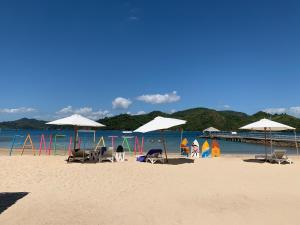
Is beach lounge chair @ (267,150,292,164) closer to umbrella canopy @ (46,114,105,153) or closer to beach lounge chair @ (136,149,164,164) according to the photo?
beach lounge chair @ (136,149,164,164)

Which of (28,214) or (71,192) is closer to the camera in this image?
(28,214)

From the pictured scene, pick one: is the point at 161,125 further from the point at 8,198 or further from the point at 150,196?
the point at 8,198

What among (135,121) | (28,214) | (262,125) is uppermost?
(135,121)

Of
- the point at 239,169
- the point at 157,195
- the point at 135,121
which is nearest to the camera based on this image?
the point at 157,195

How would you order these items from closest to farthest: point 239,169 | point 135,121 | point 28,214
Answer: point 28,214
point 239,169
point 135,121

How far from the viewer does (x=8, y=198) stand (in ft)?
23.0

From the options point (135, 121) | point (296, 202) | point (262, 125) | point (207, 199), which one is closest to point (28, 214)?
point (207, 199)

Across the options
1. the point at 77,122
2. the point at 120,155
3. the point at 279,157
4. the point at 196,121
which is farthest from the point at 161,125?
the point at 196,121

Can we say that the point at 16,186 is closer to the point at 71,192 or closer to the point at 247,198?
the point at 71,192

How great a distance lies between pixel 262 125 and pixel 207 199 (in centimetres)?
861

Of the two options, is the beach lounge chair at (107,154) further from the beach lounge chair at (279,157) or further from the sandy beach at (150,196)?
the beach lounge chair at (279,157)

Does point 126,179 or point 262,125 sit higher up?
point 262,125

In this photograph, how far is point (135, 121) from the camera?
165 m

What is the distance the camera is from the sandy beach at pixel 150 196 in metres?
5.75
